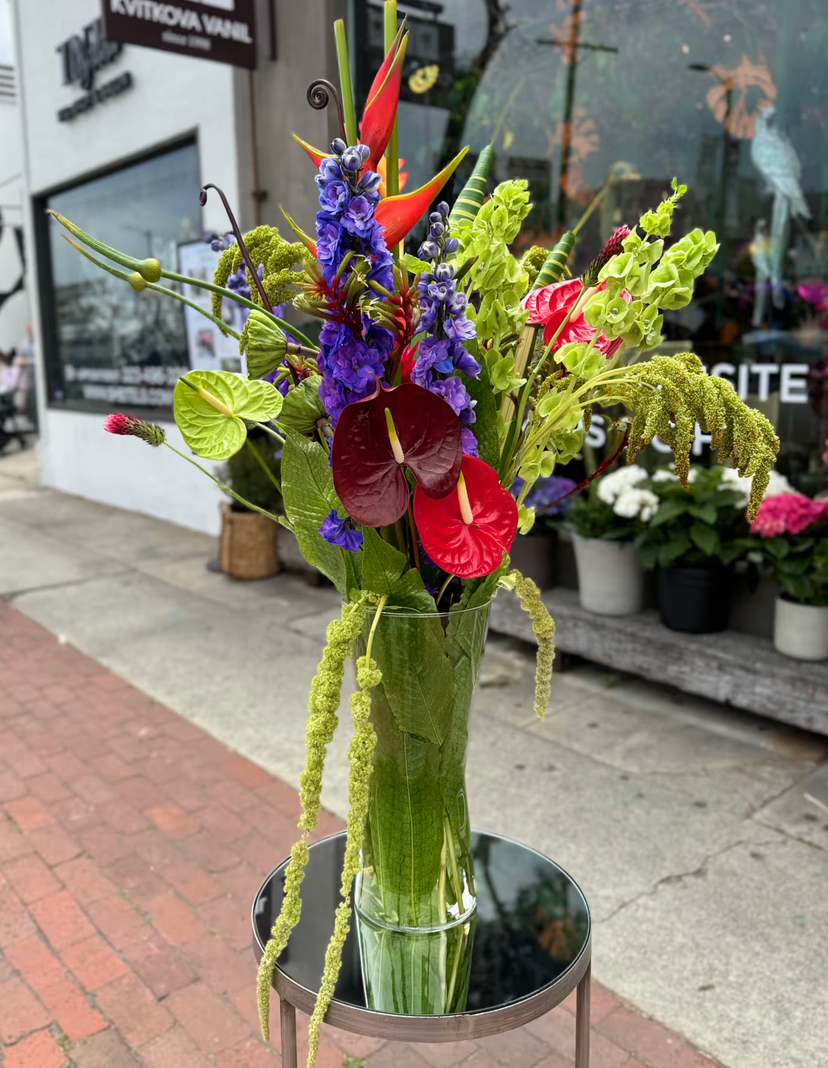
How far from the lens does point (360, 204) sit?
39.1 inches

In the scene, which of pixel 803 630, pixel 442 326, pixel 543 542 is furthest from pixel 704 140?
pixel 442 326

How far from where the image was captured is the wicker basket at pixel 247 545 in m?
6.00

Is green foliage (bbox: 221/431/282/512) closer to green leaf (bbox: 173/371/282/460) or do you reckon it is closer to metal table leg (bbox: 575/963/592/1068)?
metal table leg (bbox: 575/963/592/1068)

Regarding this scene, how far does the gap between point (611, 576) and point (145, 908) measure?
2397mm

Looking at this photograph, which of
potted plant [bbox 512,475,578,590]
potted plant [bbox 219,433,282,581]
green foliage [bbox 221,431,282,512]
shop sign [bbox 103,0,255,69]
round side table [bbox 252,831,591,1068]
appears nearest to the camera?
round side table [bbox 252,831,591,1068]

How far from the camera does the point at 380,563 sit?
1198 millimetres

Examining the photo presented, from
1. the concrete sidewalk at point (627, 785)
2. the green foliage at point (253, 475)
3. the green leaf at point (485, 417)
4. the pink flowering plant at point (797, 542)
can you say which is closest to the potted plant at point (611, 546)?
the concrete sidewalk at point (627, 785)

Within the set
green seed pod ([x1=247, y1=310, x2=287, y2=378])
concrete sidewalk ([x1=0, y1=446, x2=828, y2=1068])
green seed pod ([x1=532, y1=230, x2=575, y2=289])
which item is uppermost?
green seed pod ([x1=532, y1=230, x2=575, y2=289])

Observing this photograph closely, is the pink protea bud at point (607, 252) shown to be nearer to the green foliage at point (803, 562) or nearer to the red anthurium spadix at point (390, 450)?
the red anthurium spadix at point (390, 450)

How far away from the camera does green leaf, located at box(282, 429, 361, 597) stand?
1217mm

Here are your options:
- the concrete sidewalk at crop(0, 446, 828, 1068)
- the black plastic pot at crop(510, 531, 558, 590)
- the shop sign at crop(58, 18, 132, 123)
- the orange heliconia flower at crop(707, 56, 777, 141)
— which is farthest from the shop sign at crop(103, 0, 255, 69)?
the black plastic pot at crop(510, 531, 558, 590)

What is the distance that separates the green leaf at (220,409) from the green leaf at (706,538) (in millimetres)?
2928

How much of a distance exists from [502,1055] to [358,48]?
5.57m

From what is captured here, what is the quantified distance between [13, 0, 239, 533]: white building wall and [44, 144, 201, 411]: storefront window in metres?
0.20
